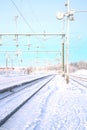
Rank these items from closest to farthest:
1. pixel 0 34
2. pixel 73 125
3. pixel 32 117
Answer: pixel 73 125 < pixel 32 117 < pixel 0 34

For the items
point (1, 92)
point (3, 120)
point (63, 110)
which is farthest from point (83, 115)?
point (1, 92)

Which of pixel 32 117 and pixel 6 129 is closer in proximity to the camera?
pixel 6 129

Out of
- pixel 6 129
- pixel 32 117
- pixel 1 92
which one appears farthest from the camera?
pixel 1 92

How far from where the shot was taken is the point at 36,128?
7.78m

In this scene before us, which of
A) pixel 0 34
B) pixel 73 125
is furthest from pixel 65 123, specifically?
pixel 0 34

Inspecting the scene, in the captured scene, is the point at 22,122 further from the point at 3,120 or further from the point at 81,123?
the point at 81,123

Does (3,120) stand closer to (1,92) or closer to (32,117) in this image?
(32,117)

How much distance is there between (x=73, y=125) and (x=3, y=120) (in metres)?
1.72

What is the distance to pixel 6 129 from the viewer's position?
7645mm

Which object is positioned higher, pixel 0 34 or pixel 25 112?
pixel 0 34

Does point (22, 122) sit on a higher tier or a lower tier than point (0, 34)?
lower

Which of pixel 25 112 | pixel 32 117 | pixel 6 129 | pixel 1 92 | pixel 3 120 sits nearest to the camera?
pixel 6 129

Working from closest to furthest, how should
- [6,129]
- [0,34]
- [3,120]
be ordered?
[6,129], [3,120], [0,34]

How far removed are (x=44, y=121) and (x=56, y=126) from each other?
32.1 inches
